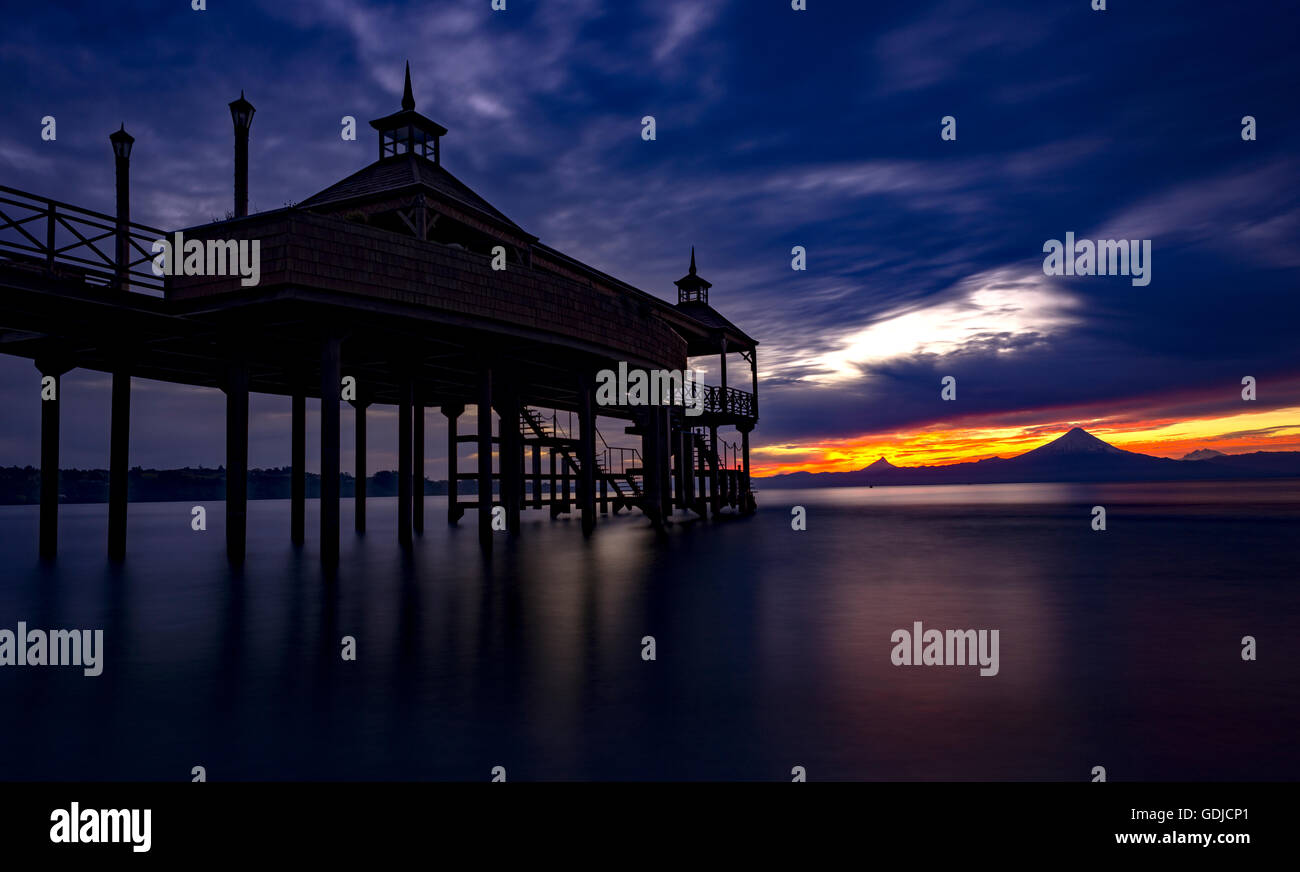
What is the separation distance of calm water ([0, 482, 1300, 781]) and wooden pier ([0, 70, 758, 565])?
19.4 feet

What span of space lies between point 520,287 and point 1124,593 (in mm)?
17972

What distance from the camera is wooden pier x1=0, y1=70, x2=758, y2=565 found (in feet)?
61.4

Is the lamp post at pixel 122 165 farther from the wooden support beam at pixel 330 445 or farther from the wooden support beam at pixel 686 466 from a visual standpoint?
the wooden support beam at pixel 686 466

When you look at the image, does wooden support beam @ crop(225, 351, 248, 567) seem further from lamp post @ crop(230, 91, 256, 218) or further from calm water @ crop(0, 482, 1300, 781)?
lamp post @ crop(230, 91, 256, 218)

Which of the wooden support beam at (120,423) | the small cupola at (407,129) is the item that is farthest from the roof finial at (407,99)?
the wooden support beam at (120,423)

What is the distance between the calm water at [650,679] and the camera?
22.2ft

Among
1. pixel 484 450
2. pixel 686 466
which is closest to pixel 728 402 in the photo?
pixel 686 466

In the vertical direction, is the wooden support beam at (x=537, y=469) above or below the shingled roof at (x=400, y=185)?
below

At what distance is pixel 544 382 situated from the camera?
38219mm

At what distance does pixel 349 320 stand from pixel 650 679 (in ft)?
48.7

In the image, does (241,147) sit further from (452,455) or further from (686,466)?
(686,466)

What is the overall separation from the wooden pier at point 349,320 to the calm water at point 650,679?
5915 millimetres

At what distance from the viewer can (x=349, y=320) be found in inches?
808

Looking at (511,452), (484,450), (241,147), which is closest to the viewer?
(241,147)
